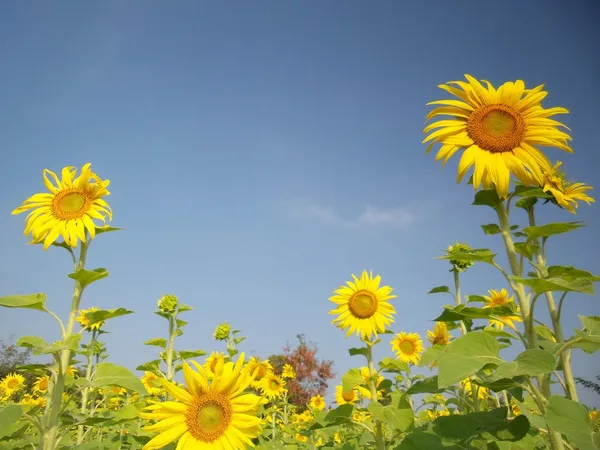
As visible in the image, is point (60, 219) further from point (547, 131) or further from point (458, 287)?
point (458, 287)

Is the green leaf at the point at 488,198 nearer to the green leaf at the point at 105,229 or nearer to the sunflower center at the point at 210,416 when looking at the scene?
the sunflower center at the point at 210,416

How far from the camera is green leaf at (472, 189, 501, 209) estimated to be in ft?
9.16

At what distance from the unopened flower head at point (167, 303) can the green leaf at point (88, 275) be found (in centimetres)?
248

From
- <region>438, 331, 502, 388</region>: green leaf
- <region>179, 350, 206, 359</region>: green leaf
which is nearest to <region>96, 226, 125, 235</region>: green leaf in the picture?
<region>179, 350, 206, 359</region>: green leaf

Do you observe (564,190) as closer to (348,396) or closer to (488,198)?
(488,198)

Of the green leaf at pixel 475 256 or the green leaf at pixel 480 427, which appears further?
the green leaf at pixel 475 256

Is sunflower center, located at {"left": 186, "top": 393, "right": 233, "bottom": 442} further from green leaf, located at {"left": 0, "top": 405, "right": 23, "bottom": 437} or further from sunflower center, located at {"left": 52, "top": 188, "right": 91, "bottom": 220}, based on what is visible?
sunflower center, located at {"left": 52, "top": 188, "right": 91, "bottom": 220}

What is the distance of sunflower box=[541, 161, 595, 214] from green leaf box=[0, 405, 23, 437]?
4476 mm

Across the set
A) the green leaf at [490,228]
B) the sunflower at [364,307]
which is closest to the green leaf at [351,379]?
the sunflower at [364,307]

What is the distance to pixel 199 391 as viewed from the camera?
328 centimetres

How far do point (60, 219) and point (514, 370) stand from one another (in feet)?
12.6

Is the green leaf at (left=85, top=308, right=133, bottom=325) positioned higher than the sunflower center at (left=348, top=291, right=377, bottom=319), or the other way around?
the sunflower center at (left=348, top=291, right=377, bottom=319)

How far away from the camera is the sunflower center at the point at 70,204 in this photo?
3828mm

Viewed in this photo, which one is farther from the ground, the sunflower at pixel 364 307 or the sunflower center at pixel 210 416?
the sunflower at pixel 364 307
